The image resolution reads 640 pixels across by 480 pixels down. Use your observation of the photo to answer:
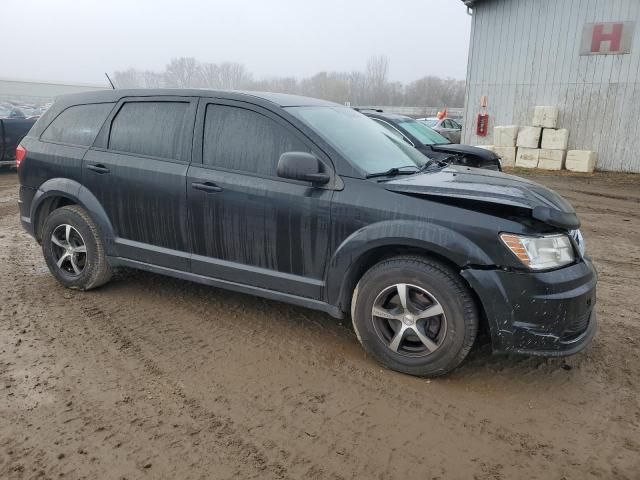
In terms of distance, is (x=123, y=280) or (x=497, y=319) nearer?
(x=497, y=319)

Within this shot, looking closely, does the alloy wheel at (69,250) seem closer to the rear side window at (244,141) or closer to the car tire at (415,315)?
the rear side window at (244,141)

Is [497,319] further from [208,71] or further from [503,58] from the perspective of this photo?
[208,71]

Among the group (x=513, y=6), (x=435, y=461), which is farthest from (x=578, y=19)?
(x=435, y=461)

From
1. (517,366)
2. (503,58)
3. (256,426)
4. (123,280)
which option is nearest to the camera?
(256,426)

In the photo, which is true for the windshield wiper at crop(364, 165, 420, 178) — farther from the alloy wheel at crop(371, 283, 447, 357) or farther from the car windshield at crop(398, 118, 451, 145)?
the car windshield at crop(398, 118, 451, 145)

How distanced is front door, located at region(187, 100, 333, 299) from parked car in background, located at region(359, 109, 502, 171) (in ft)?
9.33

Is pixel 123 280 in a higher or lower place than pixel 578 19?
lower

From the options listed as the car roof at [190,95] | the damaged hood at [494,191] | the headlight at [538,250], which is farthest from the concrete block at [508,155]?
the headlight at [538,250]

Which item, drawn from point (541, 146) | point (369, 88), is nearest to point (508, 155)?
point (541, 146)

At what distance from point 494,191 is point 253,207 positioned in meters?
1.65

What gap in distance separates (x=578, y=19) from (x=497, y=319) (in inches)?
545


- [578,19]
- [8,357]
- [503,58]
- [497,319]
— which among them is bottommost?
[8,357]

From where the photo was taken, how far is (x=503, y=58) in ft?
49.1

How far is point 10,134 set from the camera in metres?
12.0
